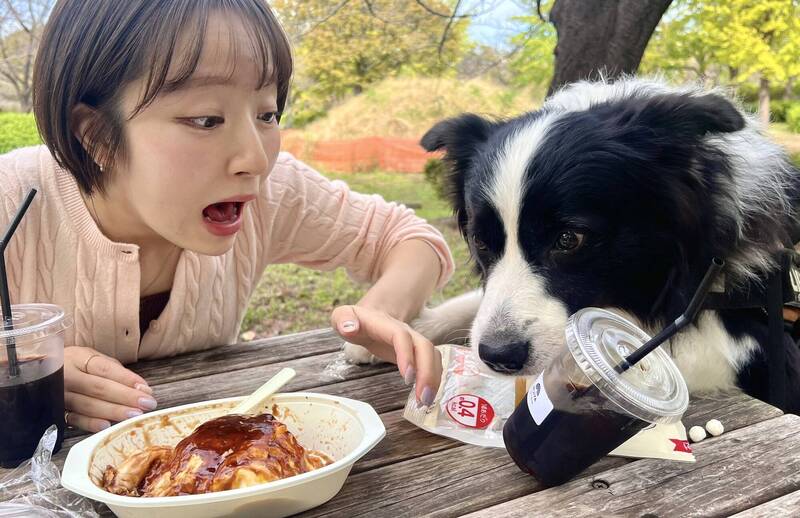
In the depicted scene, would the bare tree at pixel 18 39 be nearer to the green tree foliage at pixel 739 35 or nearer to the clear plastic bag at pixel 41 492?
the clear plastic bag at pixel 41 492

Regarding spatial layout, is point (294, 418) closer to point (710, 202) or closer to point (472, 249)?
point (472, 249)

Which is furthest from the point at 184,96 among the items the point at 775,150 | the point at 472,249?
the point at 775,150

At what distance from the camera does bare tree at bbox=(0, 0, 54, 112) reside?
3.95 meters

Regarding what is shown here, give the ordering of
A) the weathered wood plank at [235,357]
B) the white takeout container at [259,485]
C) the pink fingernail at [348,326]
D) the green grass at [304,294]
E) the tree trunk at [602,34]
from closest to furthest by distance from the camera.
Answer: the white takeout container at [259,485] → the pink fingernail at [348,326] → the weathered wood plank at [235,357] → the tree trunk at [602,34] → the green grass at [304,294]

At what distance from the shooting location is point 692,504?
36.9 inches

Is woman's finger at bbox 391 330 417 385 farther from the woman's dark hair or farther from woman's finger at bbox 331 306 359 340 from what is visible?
the woman's dark hair

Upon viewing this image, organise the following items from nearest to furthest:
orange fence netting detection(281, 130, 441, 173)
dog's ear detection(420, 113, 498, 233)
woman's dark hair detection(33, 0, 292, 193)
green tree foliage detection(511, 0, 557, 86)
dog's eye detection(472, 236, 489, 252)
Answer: woman's dark hair detection(33, 0, 292, 193)
dog's eye detection(472, 236, 489, 252)
dog's ear detection(420, 113, 498, 233)
green tree foliage detection(511, 0, 557, 86)
orange fence netting detection(281, 130, 441, 173)

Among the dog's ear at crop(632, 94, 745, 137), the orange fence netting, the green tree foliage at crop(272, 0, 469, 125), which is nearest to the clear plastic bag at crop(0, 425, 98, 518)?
the dog's ear at crop(632, 94, 745, 137)

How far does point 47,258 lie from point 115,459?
0.73 metres

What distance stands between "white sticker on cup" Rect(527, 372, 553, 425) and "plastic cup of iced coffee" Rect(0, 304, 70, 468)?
2.66 feet

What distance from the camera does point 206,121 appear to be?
1.30 m

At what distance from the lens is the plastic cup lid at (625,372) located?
870mm

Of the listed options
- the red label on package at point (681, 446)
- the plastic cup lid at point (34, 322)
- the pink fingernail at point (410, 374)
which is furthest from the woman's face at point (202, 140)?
the red label on package at point (681, 446)

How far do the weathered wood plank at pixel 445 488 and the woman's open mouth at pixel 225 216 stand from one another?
62 cm
